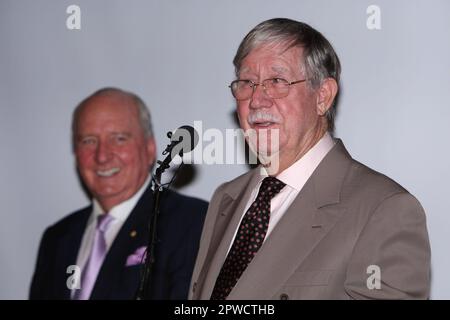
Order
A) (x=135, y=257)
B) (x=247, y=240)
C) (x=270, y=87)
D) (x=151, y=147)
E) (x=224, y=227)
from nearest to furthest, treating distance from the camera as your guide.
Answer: (x=247, y=240) → (x=270, y=87) → (x=224, y=227) → (x=135, y=257) → (x=151, y=147)

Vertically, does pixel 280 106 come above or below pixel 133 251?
above

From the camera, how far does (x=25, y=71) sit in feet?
11.3

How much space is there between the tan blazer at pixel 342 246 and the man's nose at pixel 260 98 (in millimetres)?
298

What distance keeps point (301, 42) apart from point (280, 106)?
10.2 inches

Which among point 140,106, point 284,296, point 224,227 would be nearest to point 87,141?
point 140,106

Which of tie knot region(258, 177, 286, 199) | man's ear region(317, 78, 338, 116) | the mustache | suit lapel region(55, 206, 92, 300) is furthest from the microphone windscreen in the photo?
suit lapel region(55, 206, 92, 300)

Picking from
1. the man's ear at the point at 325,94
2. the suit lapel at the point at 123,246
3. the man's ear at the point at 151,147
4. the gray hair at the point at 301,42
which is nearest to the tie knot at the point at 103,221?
the suit lapel at the point at 123,246

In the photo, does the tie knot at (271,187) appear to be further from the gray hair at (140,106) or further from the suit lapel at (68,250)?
the suit lapel at (68,250)

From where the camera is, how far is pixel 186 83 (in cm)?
324

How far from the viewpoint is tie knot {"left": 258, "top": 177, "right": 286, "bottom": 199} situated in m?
2.38

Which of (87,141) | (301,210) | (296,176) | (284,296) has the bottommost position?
(284,296)

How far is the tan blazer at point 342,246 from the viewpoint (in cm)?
197

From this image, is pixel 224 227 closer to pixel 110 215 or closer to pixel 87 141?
pixel 110 215

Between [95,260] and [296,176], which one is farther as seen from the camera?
[95,260]
